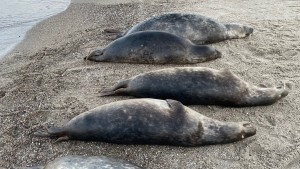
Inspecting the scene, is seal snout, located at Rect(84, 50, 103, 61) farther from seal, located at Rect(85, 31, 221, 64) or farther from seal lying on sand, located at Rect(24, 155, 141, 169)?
seal lying on sand, located at Rect(24, 155, 141, 169)

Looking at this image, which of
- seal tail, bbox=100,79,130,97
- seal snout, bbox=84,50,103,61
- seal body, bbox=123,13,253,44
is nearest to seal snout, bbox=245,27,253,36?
seal body, bbox=123,13,253,44

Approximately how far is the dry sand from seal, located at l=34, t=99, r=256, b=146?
0.29ft

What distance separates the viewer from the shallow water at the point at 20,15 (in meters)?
8.48

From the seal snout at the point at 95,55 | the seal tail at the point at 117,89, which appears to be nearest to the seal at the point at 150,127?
the seal tail at the point at 117,89

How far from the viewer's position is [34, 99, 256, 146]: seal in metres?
4.50

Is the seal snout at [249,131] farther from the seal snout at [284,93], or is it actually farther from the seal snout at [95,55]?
the seal snout at [95,55]

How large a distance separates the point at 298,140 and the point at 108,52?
10.9ft

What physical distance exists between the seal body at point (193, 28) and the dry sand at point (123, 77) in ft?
0.68

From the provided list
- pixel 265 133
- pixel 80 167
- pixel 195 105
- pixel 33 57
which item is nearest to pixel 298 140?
pixel 265 133

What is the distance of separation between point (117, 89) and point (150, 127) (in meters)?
1.25

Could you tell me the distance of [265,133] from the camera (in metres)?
4.65

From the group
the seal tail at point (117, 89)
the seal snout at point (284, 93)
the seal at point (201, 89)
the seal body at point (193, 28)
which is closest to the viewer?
the seal at point (201, 89)

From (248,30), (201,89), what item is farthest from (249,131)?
(248,30)

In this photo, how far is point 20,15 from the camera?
32.8ft
